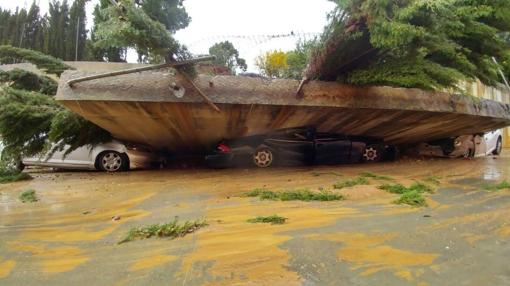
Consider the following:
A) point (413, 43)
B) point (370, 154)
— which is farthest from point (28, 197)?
point (370, 154)

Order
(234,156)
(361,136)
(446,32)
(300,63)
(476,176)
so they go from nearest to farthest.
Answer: (446,32), (476,176), (300,63), (234,156), (361,136)

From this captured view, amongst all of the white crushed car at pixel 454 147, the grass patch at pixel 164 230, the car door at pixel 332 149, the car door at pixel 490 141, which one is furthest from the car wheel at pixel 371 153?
the grass patch at pixel 164 230

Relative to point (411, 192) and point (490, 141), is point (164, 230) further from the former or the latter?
point (490, 141)

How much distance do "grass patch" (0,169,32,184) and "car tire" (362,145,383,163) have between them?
22.2 feet

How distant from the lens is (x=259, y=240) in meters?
3.26

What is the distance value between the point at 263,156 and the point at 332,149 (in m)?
1.38

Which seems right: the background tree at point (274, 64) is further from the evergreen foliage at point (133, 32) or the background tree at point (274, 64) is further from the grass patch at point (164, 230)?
the grass patch at point (164, 230)

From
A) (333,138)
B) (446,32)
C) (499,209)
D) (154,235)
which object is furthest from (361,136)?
(154,235)

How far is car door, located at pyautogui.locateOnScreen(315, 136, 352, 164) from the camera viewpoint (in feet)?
26.5

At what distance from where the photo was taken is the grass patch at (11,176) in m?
7.79

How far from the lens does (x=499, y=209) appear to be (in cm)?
430

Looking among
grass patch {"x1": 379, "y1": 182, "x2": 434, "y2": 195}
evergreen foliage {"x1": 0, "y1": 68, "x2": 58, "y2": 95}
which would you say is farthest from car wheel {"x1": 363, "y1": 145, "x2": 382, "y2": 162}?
evergreen foliage {"x1": 0, "y1": 68, "x2": 58, "y2": 95}

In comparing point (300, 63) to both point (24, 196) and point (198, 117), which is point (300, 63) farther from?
point (24, 196)

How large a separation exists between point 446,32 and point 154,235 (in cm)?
446
